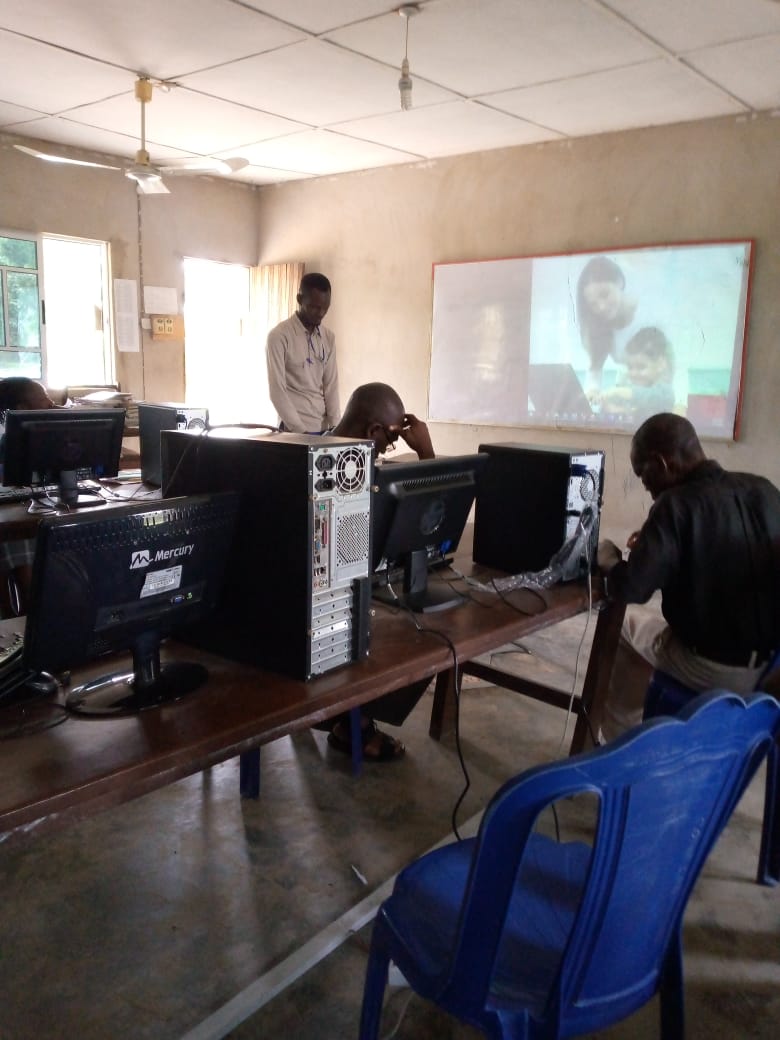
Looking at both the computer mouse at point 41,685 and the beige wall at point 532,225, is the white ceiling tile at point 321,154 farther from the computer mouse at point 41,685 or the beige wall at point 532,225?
the computer mouse at point 41,685

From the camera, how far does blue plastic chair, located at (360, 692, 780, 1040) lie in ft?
2.92

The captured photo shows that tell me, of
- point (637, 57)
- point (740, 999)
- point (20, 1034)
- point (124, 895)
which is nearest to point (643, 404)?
point (637, 57)

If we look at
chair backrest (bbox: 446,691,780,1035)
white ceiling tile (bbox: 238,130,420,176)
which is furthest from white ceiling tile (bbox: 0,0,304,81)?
chair backrest (bbox: 446,691,780,1035)

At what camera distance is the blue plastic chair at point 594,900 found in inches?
35.0

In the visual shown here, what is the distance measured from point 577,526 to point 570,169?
320 centimetres

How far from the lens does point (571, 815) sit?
231 centimetres

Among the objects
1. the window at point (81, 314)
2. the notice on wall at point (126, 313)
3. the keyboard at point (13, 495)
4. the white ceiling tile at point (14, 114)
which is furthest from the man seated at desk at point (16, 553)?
the notice on wall at point (126, 313)

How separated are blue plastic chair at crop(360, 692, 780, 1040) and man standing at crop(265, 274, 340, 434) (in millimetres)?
3356

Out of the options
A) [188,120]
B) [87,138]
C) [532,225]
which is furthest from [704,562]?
[87,138]

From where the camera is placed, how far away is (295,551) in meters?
1.37

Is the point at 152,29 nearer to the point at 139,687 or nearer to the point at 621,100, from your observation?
the point at 621,100

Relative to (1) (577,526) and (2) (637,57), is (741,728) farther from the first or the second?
(2) (637,57)

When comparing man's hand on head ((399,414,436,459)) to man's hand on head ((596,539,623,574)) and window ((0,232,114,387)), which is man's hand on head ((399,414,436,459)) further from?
window ((0,232,114,387))

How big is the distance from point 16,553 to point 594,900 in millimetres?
2588
